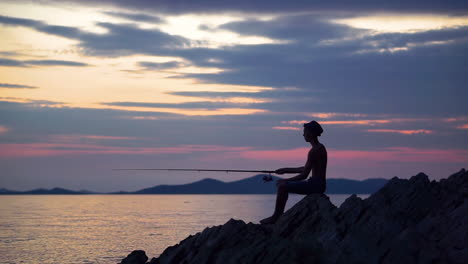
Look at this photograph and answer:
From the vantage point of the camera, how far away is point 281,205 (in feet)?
47.0

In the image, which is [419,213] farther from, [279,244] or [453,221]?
[279,244]

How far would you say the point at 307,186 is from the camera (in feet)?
48.0

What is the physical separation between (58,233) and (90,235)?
14.9ft

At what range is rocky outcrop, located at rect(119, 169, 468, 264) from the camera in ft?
40.1

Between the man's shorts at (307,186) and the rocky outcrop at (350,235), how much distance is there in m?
0.22

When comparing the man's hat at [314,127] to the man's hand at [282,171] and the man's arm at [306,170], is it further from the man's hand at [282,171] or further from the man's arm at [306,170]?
the man's hand at [282,171]

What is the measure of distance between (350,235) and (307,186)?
2.10 metres

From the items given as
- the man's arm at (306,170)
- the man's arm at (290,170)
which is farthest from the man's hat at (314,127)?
the man's arm at (290,170)

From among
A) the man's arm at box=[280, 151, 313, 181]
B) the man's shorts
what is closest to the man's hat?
the man's arm at box=[280, 151, 313, 181]

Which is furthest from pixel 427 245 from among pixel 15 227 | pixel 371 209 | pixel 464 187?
pixel 15 227

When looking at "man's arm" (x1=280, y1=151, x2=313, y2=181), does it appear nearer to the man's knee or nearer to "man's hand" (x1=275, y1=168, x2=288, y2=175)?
the man's knee

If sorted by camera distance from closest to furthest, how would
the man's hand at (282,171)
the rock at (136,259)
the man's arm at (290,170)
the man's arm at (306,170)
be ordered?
the man's arm at (306,170) → the man's arm at (290,170) → the man's hand at (282,171) → the rock at (136,259)

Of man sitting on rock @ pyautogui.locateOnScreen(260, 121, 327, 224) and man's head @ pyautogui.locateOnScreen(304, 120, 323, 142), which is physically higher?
man's head @ pyautogui.locateOnScreen(304, 120, 323, 142)

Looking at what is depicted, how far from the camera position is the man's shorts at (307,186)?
1429 cm
